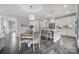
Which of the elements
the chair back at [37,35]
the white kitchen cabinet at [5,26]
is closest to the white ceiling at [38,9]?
the white kitchen cabinet at [5,26]

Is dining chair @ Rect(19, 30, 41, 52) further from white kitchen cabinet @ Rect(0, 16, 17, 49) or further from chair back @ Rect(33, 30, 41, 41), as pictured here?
white kitchen cabinet @ Rect(0, 16, 17, 49)

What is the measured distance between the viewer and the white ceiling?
205 centimetres

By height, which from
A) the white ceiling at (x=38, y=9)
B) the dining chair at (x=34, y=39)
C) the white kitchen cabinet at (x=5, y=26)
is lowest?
the dining chair at (x=34, y=39)

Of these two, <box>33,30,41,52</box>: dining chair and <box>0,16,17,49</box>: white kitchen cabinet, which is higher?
<box>0,16,17,49</box>: white kitchen cabinet

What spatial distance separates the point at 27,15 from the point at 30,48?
25.8 inches

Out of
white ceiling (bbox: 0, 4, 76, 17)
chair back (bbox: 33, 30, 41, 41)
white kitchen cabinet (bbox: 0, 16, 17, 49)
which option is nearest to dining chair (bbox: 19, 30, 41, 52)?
chair back (bbox: 33, 30, 41, 41)

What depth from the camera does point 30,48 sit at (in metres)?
2.12

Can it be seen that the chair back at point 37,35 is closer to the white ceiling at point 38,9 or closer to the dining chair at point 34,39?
the dining chair at point 34,39

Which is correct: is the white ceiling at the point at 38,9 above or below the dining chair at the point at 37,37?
above

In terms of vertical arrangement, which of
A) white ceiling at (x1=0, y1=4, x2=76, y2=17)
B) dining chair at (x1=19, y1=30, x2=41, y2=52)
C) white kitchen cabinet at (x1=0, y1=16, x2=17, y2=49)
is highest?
white ceiling at (x1=0, y1=4, x2=76, y2=17)

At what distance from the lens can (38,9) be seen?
81.4 inches

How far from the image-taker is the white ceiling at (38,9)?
2.05 m
